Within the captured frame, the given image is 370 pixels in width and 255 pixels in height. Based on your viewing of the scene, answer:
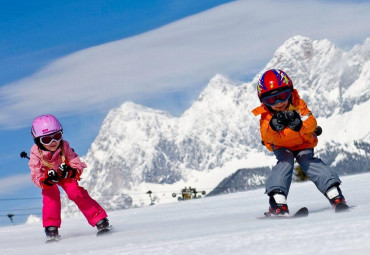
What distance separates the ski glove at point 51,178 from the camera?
8.90 meters

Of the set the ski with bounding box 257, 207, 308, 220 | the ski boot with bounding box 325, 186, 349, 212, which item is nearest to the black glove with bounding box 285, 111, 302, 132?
the ski boot with bounding box 325, 186, 349, 212

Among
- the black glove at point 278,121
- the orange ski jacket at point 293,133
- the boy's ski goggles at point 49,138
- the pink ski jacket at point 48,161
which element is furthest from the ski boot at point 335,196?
the boy's ski goggles at point 49,138

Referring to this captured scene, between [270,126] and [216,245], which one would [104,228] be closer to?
[270,126]

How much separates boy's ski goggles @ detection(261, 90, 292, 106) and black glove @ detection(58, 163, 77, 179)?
9.35 ft

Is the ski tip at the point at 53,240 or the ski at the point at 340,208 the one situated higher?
the ski tip at the point at 53,240

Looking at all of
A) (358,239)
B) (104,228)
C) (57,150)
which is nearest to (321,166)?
(104,228)

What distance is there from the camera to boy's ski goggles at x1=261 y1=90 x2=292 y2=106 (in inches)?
320

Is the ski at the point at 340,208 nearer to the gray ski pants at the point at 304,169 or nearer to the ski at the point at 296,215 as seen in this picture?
the ski at the point at 296,215

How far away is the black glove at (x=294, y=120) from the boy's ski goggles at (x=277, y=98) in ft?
1.31

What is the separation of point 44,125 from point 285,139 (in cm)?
332

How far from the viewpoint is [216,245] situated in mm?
4340

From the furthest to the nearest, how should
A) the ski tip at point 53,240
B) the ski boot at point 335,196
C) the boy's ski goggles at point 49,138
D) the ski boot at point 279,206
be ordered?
the boy's ski goggles at point 49,138
the ski tip at point 53,240
the ski boot at point 279,206
the ski boot at point 335,196

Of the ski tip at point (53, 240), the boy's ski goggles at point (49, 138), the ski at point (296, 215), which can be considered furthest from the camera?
the boy's ski goggles at point (49, 138)

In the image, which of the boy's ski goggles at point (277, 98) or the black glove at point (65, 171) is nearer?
the boy's ski goggles at point (277, 98)
